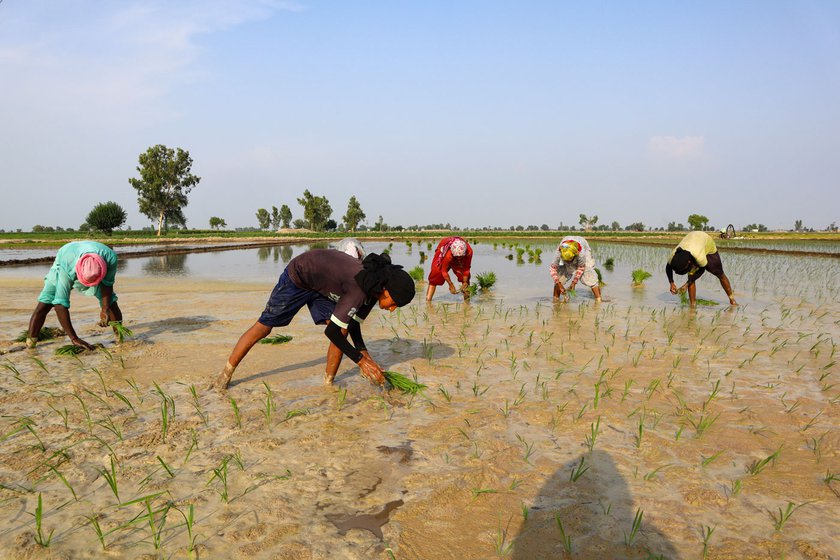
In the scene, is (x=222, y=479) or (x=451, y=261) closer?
(x=222, y=479)

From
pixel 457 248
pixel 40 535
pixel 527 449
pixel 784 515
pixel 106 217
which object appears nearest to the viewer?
pixel 40 535

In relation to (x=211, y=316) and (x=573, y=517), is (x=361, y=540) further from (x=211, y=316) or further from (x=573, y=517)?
(x=211, y=316)

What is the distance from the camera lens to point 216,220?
103m

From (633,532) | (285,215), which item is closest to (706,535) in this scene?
(633,532)

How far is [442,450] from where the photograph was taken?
9.67 ft

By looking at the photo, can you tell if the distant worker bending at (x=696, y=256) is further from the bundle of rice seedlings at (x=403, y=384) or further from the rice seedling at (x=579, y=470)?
the rice seedling at (x=579, y=470)

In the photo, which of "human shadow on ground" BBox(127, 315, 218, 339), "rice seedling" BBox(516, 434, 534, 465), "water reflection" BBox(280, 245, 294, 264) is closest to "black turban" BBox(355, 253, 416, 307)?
"rice seedling" BBox(516, 434, 534, 465)

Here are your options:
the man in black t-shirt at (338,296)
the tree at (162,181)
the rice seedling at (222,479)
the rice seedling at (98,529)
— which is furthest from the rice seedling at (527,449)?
the tree at (162,181)

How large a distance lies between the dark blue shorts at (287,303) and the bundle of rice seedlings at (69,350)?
2.49 m

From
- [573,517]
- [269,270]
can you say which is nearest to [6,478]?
[573,517]

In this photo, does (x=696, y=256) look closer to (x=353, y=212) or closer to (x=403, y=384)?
(x=403, y=384)

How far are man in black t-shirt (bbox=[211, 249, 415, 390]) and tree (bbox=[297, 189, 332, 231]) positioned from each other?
68089mm

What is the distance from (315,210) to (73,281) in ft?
221

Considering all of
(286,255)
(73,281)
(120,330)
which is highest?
(73,281)
